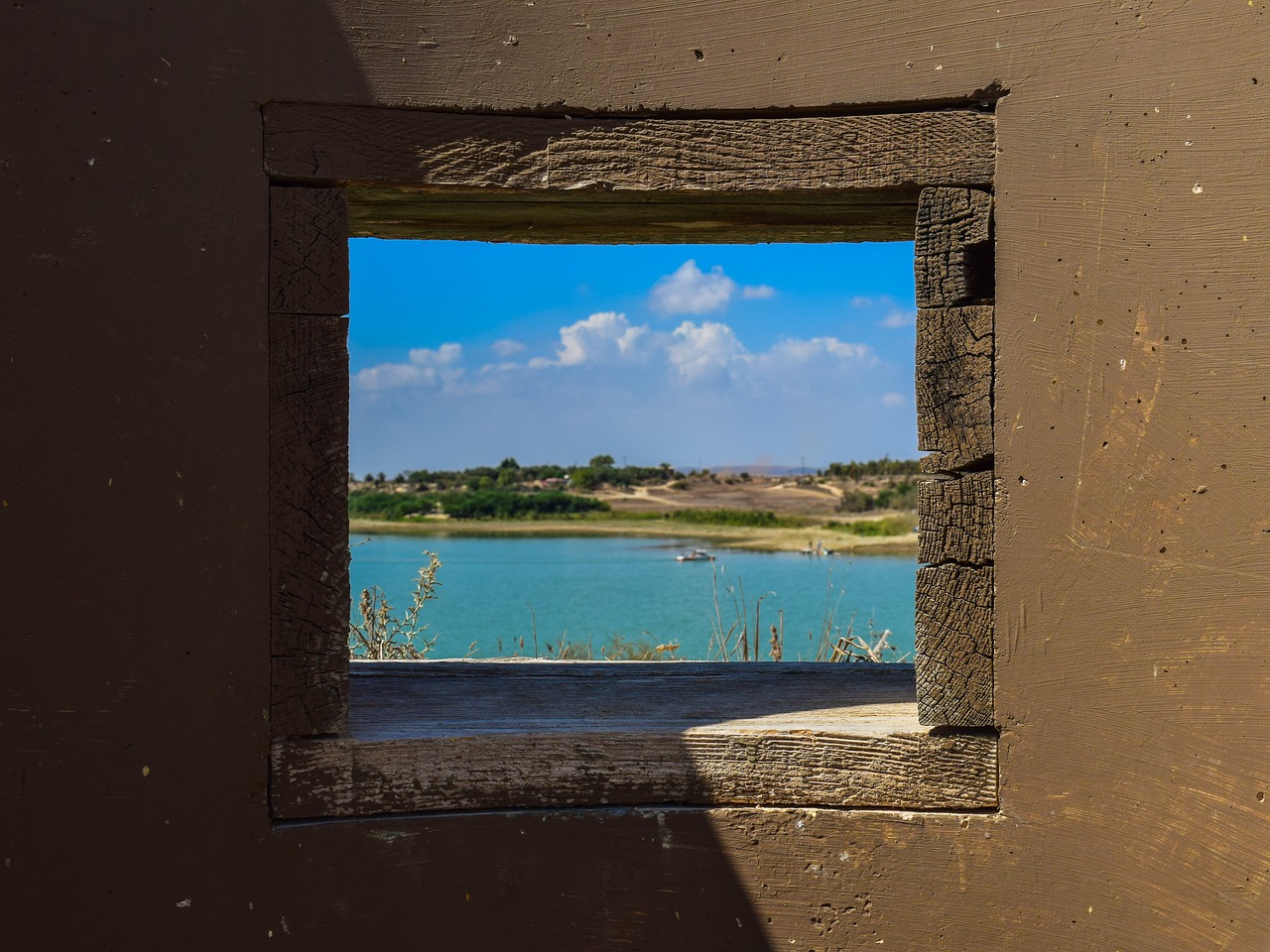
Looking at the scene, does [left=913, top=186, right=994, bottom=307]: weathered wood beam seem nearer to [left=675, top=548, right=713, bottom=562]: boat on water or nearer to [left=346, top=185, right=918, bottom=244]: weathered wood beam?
[left=346, top=185, right=918, bottom=244]: weathered wood beam

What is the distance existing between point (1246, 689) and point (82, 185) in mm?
2864

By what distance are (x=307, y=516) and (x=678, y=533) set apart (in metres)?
15.9

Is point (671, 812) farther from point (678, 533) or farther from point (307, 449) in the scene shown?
point (678, 533)

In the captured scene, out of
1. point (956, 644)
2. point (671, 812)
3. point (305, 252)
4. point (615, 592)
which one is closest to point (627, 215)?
point (305, 252)

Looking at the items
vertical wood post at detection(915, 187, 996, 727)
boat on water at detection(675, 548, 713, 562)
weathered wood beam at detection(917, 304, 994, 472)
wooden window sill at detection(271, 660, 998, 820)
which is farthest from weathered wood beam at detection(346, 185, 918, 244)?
boat on water at detection(675, 548, 713, 562)

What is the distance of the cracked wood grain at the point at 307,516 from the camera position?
2.14 meters

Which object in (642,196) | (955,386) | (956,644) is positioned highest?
(642,196)

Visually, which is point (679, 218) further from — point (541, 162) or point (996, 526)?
point (996, 526)

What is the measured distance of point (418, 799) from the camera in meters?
2.20

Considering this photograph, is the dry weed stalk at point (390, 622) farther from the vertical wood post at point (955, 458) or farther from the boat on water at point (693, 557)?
the vertical wood post at point (955, 458)

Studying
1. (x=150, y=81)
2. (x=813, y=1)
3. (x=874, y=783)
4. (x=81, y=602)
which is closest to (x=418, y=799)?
(x=81, y=602)

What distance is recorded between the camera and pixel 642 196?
229 cm

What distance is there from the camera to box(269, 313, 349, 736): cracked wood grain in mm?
2141

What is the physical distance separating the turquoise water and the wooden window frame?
99.9 inches
